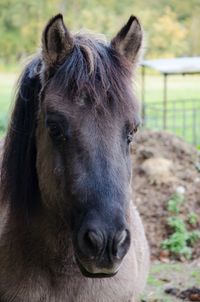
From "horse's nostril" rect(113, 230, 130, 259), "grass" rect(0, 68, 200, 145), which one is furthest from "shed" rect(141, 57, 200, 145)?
"horse's nostril" rect(113, 230, 130, 259)

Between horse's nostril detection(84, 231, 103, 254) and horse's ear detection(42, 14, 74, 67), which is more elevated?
horse's ear detection(42, 14, 74, 67)

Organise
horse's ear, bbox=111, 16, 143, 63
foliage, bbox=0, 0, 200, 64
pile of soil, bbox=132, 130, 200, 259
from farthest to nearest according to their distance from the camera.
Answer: foliage, bbox=0, 0, 200, 64 < pile of soil, bbox=132, 130, 200, 259 < horse's ear, bbox=111, 16, 143, 63

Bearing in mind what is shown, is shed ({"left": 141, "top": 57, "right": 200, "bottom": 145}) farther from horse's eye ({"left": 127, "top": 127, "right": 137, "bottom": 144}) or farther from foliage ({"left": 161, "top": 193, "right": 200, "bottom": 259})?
horse's eye ({"left": 127, "top": 127, "right": 137, "bottom": 144})

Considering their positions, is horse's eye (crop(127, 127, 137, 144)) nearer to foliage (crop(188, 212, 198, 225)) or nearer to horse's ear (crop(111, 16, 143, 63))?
horse's ear (crop(111, 16, 143, 63))

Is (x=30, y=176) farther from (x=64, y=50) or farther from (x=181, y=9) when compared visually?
(x=181, y=9)

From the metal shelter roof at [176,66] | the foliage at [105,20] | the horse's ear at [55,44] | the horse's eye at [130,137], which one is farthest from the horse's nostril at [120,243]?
the foliage at [105,20]

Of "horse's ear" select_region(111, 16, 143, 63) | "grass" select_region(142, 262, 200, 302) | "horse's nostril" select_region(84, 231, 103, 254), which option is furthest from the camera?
"grass" select_region(142, 262, 200, 302)

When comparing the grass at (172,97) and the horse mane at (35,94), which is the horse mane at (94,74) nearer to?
the horse mane at (35,94)

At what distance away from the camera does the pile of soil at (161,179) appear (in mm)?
7852

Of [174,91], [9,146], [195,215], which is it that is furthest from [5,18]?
[9,146]

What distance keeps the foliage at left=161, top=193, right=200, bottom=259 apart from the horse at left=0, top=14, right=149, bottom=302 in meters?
3.84

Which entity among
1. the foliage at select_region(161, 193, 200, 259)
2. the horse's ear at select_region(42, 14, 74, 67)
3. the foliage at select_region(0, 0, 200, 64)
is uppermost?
the foliage at select_region(0, 0, 200, 64)

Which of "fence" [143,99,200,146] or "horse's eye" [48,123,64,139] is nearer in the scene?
"horse's eye" [48,123,64,139]

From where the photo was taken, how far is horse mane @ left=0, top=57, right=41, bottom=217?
3.18 meters
